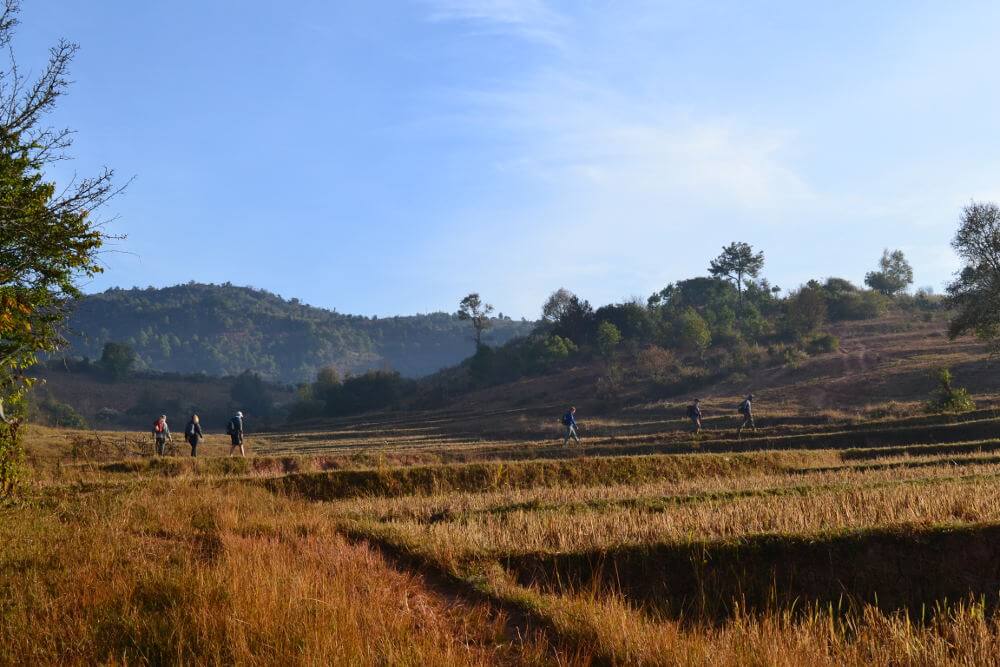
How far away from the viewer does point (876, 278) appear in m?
121

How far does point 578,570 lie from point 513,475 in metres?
12.3

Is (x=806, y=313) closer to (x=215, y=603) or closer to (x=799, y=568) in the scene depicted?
(x=799, y=568)

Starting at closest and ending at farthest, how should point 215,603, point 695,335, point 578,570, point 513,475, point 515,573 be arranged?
point 215,603 < point 515,573 < point 578,570 < point 513,475 < point 695,335

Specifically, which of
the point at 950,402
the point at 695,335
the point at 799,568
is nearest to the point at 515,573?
the point at 799,568

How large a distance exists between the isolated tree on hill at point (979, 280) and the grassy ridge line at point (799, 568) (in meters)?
36.6

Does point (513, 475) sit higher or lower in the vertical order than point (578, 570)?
lower

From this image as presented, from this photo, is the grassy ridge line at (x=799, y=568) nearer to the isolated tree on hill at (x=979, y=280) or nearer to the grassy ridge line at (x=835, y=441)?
the grassy ridge line at (x=835, y=441)

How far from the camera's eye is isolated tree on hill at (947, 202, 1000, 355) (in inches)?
1566

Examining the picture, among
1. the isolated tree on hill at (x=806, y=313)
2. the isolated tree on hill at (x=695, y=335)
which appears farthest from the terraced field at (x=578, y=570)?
the isolated tree on hill at (x=806, y=313)

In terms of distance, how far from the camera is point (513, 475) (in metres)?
22.1

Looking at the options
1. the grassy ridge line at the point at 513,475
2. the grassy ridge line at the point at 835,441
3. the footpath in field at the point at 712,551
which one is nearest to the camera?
the footpath in field at the point at 712,551

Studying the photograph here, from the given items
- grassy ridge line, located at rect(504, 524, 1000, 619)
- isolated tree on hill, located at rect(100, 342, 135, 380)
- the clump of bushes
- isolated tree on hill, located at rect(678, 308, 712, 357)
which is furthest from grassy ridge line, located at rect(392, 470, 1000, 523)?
isolated tree on hill, located at rect(100, 342, 135, 380)

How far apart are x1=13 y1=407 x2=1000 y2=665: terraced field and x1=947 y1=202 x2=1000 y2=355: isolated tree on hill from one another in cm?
2507

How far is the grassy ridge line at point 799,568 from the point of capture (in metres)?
9.43
